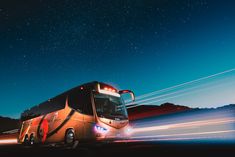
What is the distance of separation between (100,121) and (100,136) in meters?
0.64

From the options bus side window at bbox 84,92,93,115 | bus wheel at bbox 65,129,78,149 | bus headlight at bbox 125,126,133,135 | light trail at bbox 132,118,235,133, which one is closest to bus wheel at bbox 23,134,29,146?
bus wheel at bbox 65,129,78,149

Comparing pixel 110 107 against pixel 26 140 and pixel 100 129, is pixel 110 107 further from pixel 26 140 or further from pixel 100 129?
pixel 26 140

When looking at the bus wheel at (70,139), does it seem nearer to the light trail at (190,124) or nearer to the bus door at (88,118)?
the bus door at (88,118)

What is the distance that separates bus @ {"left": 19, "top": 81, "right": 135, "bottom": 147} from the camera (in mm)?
11188

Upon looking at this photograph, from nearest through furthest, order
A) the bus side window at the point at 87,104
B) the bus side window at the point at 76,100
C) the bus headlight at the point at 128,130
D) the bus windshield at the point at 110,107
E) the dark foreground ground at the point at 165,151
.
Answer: the dark foreground ground at the point at 165,151 → the bus side window at the point at 87,104 → the bus windshield at the point at 110,107 → the bus side window at the point at 76,100 → the bus headlight at the point at 128,130

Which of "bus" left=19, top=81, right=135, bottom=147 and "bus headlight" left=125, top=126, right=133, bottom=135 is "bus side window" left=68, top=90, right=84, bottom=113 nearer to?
"bus" left=19, top=81, right=135, bottom=147

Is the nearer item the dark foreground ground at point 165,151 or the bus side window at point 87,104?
the dark foreground ground at point 165,151

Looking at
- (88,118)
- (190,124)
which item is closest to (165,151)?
(88,118)

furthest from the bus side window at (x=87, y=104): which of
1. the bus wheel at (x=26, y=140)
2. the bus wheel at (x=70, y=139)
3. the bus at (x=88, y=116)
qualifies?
the bus wheel at (x=26, y=140)

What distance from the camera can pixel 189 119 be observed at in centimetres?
1833

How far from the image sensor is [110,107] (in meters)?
12.1

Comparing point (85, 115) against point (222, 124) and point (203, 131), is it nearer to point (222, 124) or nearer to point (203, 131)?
point (222, 124)

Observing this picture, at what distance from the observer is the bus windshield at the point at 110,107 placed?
1145 centimetres

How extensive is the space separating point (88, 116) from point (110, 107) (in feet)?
4.29
